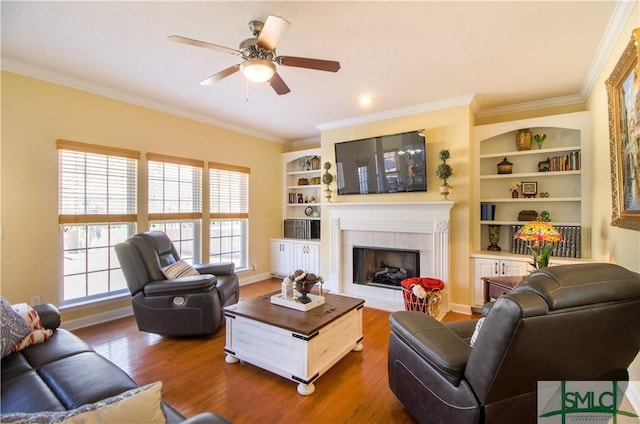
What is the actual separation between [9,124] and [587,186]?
6035mm

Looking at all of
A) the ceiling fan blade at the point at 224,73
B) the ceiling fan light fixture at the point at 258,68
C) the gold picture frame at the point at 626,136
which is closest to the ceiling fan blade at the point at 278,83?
the ceiling fan light fixture at the point at 258,68

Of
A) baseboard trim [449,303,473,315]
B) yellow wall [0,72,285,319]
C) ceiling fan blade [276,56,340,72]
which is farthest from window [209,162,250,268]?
baseboard trim [449,303,473,315]

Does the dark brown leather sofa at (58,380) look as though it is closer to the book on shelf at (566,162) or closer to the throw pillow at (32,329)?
the throw pillow at (32,329)

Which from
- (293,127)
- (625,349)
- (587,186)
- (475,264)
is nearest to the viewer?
(625,349)

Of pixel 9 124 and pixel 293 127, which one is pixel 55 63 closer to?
pixel 9 124

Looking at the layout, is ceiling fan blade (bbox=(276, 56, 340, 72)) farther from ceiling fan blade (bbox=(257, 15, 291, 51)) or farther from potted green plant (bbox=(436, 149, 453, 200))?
potted green plant (bbox=(436, 149, 453, 200))

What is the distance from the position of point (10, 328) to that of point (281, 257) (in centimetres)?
394

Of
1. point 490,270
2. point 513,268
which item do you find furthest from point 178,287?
point 513,268

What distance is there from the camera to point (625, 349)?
1.40 meters

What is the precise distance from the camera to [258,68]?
2.12 m

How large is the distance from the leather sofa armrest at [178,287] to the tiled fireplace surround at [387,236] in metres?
2.16

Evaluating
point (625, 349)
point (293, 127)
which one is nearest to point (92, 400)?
point (625, 349)

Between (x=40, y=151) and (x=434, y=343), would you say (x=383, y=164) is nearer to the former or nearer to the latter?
(x=434, y=343)

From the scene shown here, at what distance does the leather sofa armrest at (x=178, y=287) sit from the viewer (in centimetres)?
290
